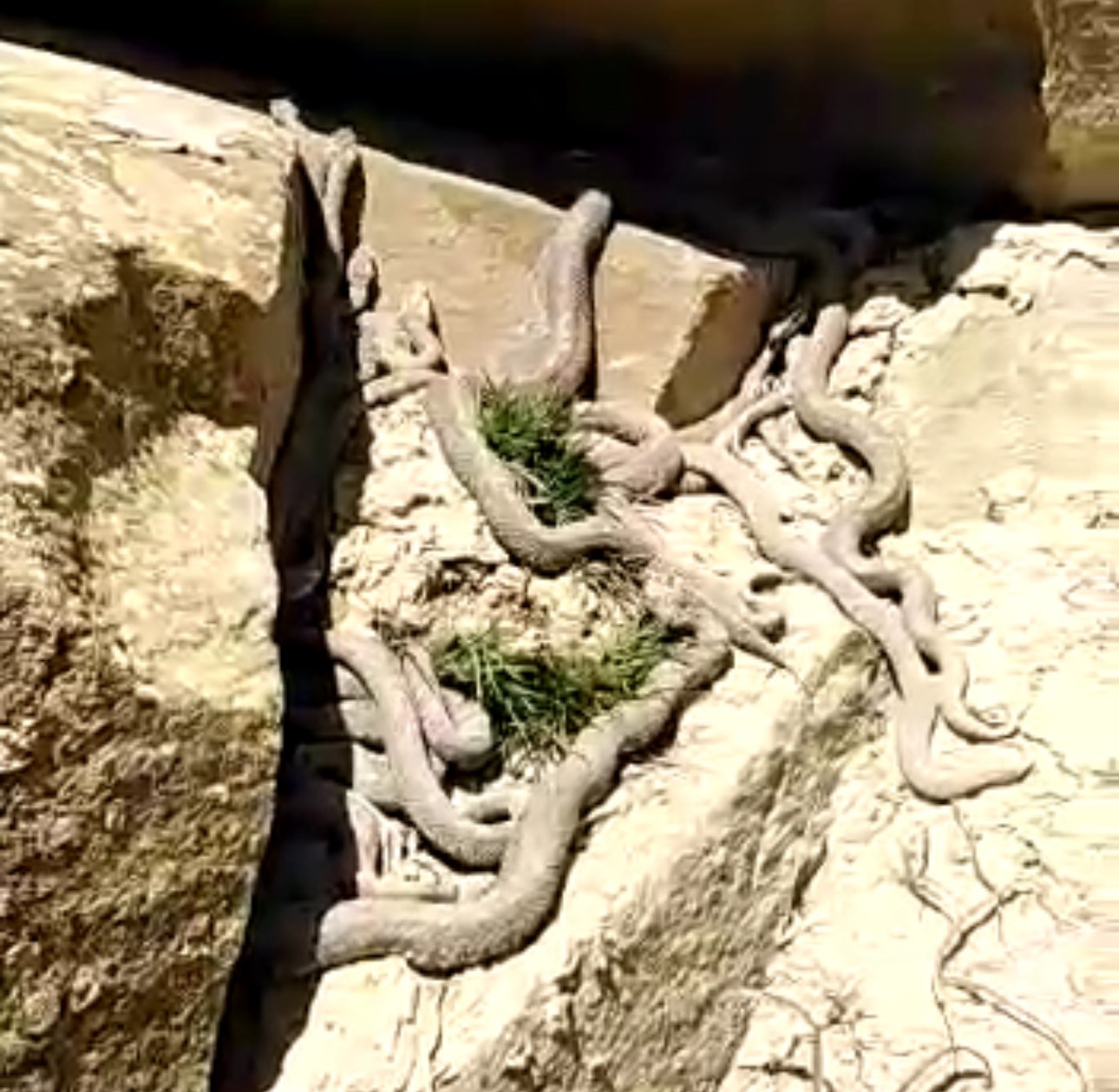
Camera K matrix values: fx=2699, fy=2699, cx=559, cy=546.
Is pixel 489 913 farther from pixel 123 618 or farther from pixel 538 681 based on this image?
pixel 123 618

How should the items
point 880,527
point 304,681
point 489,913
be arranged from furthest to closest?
point 880,527
point 304,681
point 489,913

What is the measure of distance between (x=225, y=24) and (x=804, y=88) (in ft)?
3.88

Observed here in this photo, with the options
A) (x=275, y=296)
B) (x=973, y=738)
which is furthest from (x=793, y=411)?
(x=275, y=296)

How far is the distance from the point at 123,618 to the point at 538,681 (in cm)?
95

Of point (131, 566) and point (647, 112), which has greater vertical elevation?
point (647, 112)

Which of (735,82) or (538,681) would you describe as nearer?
(538,681)

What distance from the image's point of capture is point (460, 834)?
4.11m

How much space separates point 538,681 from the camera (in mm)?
4352

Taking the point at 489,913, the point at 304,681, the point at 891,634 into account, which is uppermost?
the point at 891,634

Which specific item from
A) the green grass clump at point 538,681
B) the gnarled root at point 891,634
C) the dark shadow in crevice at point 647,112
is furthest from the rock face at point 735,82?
the green grass clump at point 538,681

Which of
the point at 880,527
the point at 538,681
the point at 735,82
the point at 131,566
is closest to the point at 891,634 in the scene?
the point at 880,527

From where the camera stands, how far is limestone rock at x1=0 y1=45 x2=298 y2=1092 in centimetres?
340

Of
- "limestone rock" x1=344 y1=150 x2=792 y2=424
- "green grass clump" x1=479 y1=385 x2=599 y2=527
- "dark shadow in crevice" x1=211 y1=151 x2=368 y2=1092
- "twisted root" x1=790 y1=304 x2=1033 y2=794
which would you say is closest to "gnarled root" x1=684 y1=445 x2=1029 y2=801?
"twisted root" x1=790 y1=304 x2=1033 y2=794

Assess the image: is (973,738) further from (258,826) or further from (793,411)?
(258,826)
